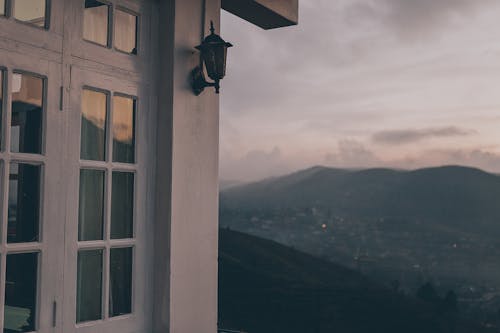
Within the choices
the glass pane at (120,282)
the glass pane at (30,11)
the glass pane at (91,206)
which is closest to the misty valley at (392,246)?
the glass pane at (120,282)

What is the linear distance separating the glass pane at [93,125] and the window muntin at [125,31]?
328 millimetres

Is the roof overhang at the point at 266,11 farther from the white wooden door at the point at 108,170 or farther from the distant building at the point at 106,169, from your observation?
the white wooden door at the point at 108,170

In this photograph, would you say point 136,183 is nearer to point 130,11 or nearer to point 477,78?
point 130,11

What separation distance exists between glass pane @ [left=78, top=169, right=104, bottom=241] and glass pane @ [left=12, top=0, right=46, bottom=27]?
0.74 meters

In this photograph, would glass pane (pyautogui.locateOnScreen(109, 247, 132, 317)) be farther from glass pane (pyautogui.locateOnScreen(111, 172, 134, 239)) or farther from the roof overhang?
the roof overhang

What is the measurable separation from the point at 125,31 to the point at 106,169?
31.0 inches

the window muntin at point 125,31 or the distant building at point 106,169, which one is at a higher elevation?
the window muntin at point 125,31

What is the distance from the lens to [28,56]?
2598 millimetres

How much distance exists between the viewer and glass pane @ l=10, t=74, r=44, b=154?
2.53 m

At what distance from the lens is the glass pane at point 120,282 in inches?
119

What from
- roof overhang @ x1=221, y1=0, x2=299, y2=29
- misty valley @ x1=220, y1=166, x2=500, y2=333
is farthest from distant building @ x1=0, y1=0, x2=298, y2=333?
misty valley @ x1=220, y1=166, x2=500, y2=333

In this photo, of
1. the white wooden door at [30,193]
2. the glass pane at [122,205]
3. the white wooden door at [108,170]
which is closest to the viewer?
the white wooden door at [30,193]

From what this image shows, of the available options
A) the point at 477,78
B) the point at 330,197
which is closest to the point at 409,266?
the point at 477,78

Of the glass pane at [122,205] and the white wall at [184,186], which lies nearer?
the glass pane at [122,205]
